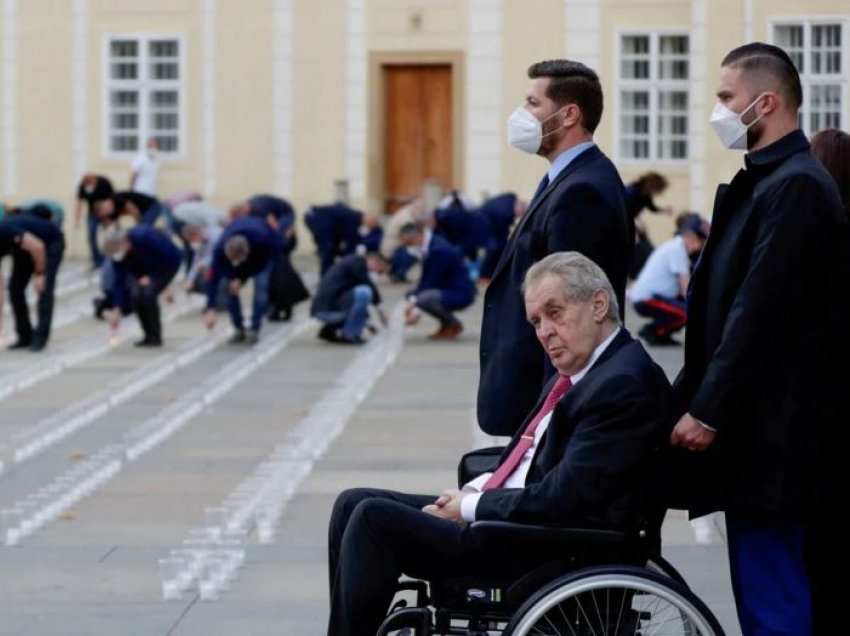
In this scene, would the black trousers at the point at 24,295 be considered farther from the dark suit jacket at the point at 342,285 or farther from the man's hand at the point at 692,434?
the man's hand at the point at 692,434

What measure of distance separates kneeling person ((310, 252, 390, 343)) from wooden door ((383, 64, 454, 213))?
457 inches

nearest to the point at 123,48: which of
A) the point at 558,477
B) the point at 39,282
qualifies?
the point at 39,282

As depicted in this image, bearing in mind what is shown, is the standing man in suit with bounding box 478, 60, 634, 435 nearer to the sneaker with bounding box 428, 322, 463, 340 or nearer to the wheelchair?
the wheelchair

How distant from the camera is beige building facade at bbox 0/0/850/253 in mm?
32000

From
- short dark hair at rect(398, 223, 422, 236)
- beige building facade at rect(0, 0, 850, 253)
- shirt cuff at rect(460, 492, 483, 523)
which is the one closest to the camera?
shirt cuff at rect(460, 492, 483, 523)

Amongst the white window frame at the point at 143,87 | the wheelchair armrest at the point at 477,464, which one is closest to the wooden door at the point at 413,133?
the white window frame at the point at 143,87

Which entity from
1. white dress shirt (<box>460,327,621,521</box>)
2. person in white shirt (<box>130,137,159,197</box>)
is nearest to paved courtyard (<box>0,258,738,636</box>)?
white dress shirt (<box>460,327,621,521</box>)

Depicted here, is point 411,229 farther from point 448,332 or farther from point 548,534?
point 548,534

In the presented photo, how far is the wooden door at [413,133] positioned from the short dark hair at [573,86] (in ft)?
84.9

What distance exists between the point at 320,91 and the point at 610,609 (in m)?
27.2

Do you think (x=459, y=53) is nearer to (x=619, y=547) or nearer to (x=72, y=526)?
(x=72, y=526)

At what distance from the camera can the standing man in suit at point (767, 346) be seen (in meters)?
5.98

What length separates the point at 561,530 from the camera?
235 inches

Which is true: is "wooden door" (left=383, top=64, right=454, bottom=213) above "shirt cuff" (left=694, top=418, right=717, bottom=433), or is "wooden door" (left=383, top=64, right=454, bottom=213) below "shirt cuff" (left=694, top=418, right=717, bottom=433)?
above
